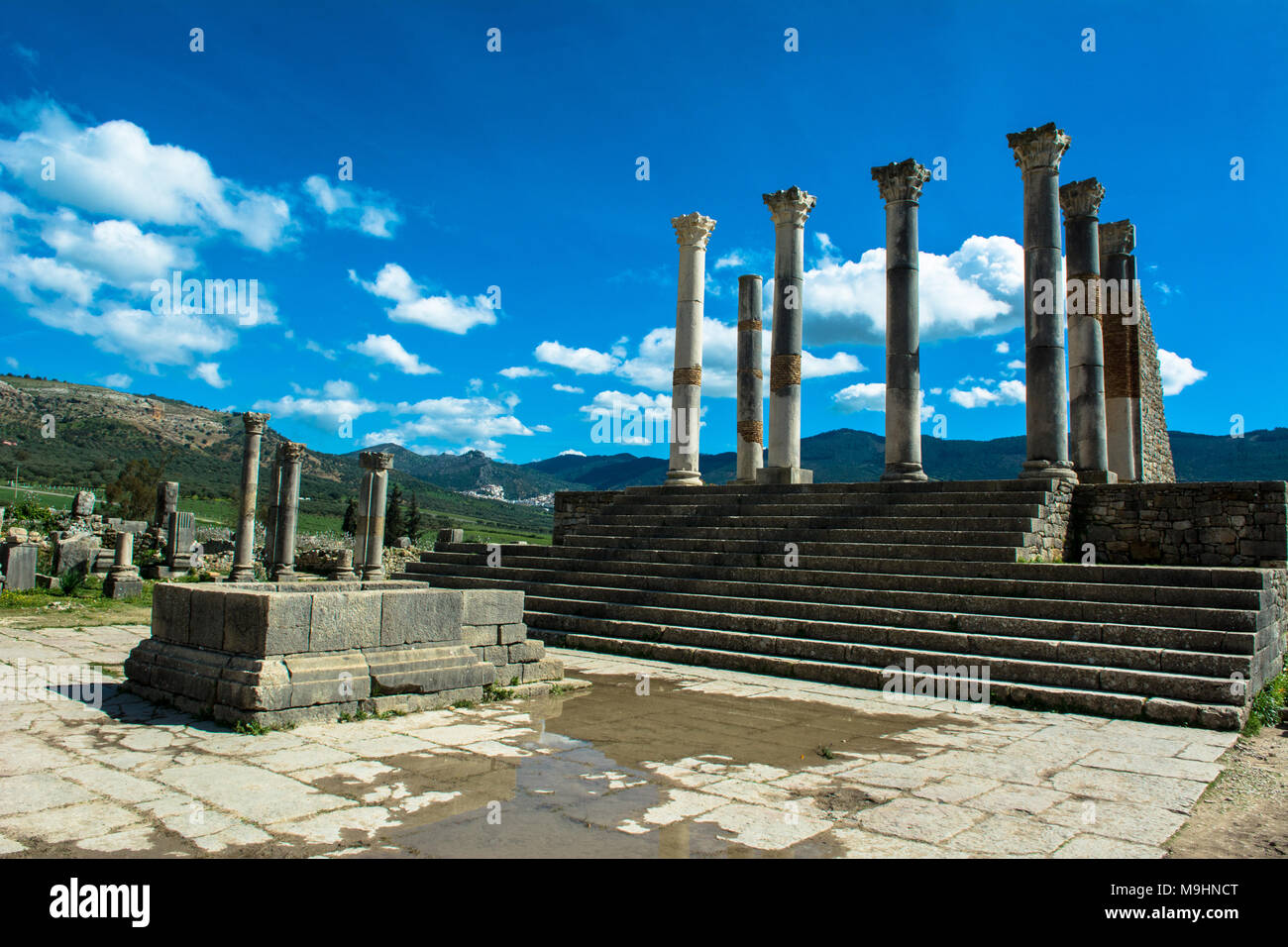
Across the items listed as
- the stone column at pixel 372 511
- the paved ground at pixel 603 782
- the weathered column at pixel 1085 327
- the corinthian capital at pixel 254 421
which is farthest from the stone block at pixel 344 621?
the corinthian capital at pixel 254 421

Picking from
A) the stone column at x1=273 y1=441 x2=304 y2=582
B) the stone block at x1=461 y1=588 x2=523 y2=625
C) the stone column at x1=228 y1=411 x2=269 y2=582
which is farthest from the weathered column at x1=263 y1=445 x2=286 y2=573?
the stone block at x1=461 y1=588 x2=523 y2=625

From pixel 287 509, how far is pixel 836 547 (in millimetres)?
14500

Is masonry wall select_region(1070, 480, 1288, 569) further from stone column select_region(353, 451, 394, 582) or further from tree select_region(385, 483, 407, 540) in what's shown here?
tree select_region(385, 483, 407, 540)

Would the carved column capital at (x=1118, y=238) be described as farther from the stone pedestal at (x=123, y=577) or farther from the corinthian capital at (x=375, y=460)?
the stone pedestal at (x=123, y=577)

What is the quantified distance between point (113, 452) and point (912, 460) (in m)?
74.9

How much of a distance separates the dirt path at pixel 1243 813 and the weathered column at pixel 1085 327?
1012cm

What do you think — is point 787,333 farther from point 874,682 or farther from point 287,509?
point 287,509

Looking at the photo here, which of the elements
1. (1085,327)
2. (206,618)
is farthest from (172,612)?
(1085,327)

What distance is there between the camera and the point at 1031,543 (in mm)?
12352

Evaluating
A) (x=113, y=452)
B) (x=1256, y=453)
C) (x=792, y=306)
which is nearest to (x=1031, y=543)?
(x=792, y=306)

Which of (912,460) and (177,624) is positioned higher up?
(912,460)

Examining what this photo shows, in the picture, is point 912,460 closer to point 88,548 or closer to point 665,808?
point 665,808

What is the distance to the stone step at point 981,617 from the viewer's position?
8.93 metres

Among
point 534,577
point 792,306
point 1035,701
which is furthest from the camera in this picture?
point 792,306
